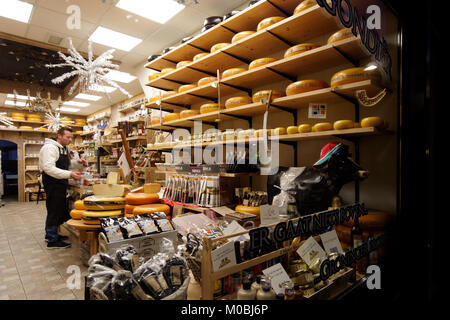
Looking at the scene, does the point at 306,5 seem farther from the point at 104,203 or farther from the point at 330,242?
the point at 104,203

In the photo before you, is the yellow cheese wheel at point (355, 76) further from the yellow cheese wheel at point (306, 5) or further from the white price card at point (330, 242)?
the white price card at point (330, 242)

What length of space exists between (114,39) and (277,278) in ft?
13.6

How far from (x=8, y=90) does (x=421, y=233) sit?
581 cm

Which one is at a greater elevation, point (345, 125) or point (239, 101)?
point (239, 101)

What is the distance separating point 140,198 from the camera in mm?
2869

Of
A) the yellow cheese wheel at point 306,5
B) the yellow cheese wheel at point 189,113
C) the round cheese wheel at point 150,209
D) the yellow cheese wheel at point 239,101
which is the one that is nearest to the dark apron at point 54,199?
the round cheese wheel at point 150,209

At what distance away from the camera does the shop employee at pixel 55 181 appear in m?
3.68

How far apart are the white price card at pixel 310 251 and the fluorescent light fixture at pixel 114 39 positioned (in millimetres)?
3881


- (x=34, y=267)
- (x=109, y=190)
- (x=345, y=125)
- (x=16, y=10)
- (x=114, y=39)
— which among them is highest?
(x=114, y=39)

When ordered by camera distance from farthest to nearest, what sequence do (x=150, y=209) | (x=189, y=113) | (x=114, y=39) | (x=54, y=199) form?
(x=114, y=39)
(x=54, y=199)
(x=189, y=113)
(x=150, y=209)

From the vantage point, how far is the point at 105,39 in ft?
12.8

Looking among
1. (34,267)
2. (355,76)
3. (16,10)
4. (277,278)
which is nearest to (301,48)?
(355,76)
